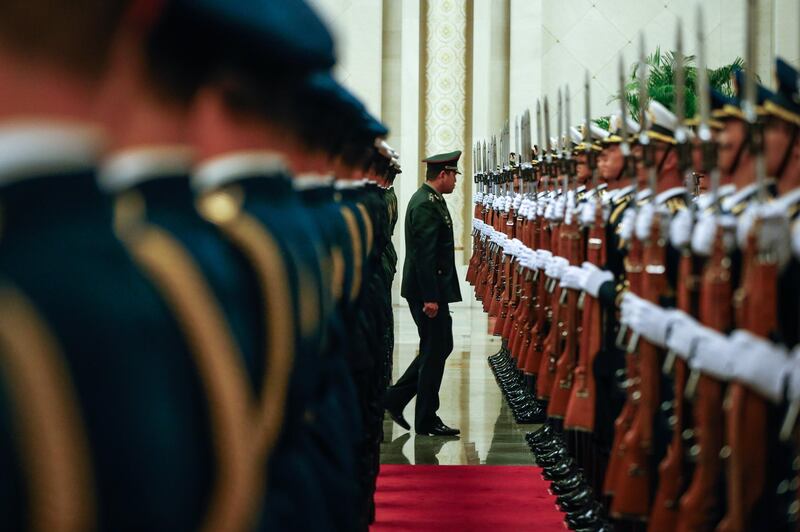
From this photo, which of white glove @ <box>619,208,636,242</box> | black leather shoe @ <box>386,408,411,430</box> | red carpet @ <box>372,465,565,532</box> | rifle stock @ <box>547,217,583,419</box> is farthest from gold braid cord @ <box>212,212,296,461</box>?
black leather shoe @ <box>386,408,411,430</box>

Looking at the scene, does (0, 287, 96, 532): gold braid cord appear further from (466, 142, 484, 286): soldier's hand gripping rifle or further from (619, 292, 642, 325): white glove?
(466, 142, 484, 286): soldier's hand gripping rifle

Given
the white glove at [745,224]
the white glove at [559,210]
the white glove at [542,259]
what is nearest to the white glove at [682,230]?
the white glove at [745,224]

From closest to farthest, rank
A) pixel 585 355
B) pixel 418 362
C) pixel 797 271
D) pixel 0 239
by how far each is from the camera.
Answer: pixel 0 239 < pixel 797 271 < pixel 585 355 < pixel 418 362

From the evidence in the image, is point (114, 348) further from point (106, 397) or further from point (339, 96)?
point (339, 96)

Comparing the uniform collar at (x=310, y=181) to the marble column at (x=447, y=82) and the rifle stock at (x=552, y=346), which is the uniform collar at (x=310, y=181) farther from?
the marble column at (x=447, y=82)

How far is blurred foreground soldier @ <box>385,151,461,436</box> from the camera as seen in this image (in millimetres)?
6949

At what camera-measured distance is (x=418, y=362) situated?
A: 721cm

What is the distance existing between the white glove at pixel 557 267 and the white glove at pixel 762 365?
7.21 feet

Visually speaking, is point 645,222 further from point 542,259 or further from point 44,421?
point 44,421

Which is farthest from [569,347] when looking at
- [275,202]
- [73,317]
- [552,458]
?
[73,317]

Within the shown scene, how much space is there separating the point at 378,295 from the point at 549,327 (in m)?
2.01

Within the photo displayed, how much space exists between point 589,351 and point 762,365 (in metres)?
1.85

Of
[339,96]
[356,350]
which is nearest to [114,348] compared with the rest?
[339,96]

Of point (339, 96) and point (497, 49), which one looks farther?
point (497, 49)
